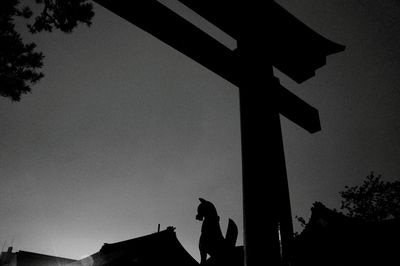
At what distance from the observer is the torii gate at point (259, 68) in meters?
1.30

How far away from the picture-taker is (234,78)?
1.83m

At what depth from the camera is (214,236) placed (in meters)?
1.95

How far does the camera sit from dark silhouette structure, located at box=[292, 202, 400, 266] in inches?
313

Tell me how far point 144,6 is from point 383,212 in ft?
122

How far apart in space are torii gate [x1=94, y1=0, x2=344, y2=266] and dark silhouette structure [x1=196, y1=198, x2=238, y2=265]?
582 millimetres

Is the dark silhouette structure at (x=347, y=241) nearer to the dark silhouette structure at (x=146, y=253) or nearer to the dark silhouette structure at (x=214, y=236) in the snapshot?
the dark silhouette structure at (x=214, y=236)

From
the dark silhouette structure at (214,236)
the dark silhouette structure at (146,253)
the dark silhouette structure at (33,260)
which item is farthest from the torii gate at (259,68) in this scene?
the dark silhouette structure at (33,260)

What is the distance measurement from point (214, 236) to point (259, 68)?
1.31 metres

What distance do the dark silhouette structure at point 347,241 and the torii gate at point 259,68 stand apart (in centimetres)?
748

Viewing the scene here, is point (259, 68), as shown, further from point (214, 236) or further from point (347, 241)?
point (347, 241)

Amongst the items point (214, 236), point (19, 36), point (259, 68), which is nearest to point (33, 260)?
point (19, 36)

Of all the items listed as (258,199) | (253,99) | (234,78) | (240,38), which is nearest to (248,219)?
(258,199)

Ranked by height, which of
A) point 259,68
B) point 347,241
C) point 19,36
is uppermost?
point 19,36

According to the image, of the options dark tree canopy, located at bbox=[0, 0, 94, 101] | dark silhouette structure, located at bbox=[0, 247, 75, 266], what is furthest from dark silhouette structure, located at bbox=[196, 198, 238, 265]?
dark silhouette structure, located at bbox=[0, 247, 75, 266]
